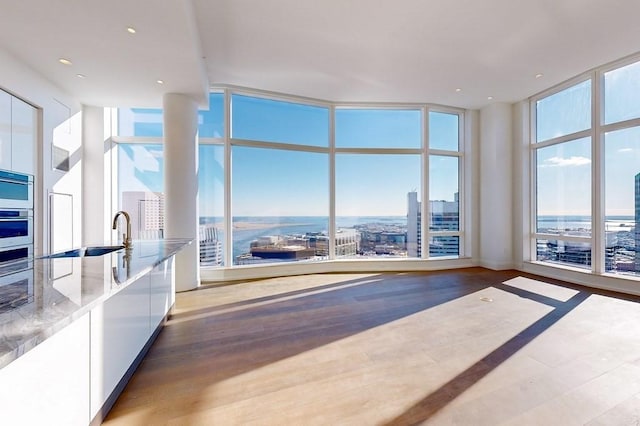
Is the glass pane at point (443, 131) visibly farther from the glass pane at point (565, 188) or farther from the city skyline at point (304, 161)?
the glass pane at point (565, 188)

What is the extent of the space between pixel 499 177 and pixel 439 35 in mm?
3610

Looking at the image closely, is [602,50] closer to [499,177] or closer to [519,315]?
[499,177]

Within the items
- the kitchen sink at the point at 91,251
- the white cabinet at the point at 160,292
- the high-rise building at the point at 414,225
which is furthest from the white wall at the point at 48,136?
the high-rise building at the point at 414,225

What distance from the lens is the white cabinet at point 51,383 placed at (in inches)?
40.0

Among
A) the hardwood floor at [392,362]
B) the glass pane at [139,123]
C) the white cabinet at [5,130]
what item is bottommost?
the hardwood floor at [392,362]

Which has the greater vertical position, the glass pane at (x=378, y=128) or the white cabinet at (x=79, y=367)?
the glass pane at (x=378, y=128)

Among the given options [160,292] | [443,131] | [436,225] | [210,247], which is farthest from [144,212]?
[443,131]

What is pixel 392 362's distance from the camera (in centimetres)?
238

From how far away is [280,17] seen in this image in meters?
3.29

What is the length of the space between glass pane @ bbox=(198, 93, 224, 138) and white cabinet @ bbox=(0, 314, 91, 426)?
418cm

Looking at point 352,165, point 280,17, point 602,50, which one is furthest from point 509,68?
point 280,17

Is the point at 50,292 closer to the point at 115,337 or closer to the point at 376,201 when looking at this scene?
the point at 115,337

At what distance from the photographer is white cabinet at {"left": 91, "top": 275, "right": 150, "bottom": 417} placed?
160 cm

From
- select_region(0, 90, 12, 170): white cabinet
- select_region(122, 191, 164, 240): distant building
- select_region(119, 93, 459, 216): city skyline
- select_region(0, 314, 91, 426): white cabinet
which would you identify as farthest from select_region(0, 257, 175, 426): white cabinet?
select_region(119, 93, 459, 216): city skyline
